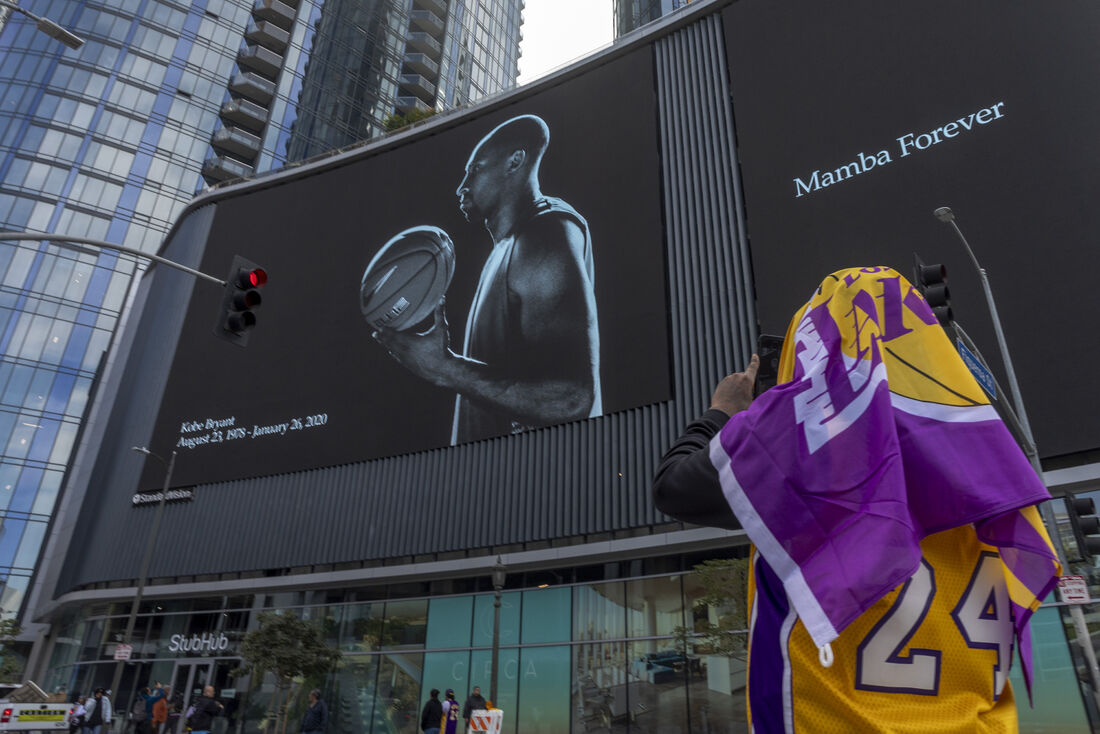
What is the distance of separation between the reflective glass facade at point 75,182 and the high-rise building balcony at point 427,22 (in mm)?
18343

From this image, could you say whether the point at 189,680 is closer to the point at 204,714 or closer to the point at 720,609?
the point at 204,714

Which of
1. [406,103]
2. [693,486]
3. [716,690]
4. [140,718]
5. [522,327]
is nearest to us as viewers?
[693,486]

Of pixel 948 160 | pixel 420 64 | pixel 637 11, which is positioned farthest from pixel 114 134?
pixel 948 160

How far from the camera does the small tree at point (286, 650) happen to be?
75.4 ft

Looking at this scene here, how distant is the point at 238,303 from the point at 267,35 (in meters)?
58.0

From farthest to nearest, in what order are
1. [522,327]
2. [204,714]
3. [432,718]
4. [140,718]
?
1. [522,327]
2. [140,718]
3. [432,718]
4. [204,714]

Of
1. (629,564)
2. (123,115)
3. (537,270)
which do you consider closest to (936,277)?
(629,564)

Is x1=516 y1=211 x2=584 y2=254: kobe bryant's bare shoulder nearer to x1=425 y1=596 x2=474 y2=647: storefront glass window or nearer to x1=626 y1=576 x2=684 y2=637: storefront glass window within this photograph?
x1=626 y1=576 x2=684 y2=637: storefront glass window

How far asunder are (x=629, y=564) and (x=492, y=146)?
644 inches

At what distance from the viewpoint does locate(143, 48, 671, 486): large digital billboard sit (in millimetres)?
23141

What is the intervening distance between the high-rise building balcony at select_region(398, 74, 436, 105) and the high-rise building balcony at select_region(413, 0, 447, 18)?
823cm

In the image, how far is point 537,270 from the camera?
24703mm

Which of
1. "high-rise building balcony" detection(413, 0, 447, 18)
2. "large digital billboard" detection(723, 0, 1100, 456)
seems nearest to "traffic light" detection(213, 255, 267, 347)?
"large digital billboard" detection(723, 0, 1100, 456)

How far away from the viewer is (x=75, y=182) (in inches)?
1903
